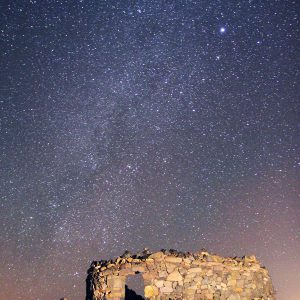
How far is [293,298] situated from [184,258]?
1412 inches

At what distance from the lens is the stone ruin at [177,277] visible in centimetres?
917

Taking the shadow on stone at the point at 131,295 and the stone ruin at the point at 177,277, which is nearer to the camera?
the stone ruin at the point at 177,277

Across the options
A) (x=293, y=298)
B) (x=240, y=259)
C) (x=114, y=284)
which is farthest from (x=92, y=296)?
(x=293, y=298)

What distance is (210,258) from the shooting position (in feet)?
32.7

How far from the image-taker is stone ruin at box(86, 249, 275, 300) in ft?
30.1

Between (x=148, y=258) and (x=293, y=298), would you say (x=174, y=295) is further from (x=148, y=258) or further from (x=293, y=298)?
(x=293, y=298)

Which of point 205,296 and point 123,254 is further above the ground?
point 123,254

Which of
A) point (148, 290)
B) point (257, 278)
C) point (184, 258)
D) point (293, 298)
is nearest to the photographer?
point (148, 290)

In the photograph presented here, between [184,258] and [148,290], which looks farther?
[184,258]

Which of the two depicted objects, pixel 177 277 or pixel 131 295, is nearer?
pixel 177 277

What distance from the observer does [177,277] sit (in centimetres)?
937

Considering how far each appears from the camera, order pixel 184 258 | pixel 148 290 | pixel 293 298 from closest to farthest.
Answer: pixel 148 290
pixel 184 258
pixel 293 298

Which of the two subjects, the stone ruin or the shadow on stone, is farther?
the shadow on stone

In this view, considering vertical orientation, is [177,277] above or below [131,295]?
above
